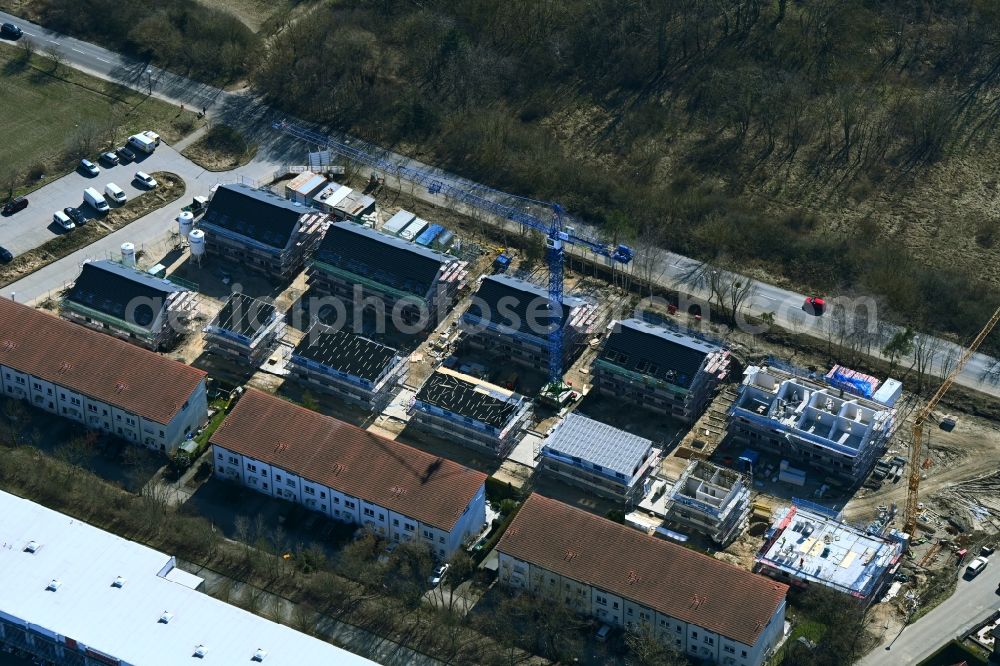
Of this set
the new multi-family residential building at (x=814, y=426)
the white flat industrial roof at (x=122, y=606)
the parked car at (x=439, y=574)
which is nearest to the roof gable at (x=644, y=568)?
the parked car at (x=439, y=574)

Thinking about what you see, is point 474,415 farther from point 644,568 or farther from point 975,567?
point 975,567

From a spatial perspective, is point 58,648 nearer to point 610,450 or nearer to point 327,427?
point 327,427

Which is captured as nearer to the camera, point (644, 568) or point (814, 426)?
point (644, 568)

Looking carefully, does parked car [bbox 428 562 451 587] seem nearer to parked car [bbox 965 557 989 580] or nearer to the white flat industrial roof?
the white flat industrial roof

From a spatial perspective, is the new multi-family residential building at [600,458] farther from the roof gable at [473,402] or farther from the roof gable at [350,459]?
the roof gable at [350,459]

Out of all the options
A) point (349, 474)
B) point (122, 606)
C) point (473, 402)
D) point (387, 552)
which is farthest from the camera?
point (473, 402)

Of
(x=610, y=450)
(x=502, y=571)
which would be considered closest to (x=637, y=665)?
(x=502, y=571)

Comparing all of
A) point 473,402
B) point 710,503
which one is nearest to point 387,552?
point 473,402
